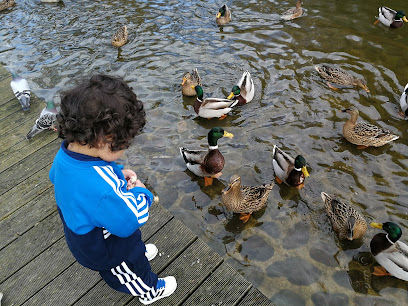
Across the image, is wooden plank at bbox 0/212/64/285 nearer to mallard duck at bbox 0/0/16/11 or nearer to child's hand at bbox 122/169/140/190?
child's hand at bbox 122/169/140/190

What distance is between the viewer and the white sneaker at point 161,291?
8.64 ft

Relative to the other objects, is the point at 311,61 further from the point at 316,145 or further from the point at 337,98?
the point at 316,145

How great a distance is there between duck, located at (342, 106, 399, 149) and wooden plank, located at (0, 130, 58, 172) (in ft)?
15.6

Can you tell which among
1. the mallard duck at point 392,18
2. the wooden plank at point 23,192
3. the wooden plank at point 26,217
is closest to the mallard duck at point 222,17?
the mallard duck at point 392,18

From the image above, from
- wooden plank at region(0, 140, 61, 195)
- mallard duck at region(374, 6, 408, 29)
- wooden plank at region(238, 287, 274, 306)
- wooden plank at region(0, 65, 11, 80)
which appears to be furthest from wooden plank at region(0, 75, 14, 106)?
mallard duck at region(374, 6, 408, 29)

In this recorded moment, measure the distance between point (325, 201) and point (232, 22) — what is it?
6.50m

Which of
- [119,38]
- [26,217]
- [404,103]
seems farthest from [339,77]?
[26,217]

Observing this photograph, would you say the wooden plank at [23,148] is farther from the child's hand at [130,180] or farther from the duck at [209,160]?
the child's hand at [130,180]

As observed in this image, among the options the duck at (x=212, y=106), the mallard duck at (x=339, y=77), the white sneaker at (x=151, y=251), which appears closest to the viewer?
the white sneaker at (x=151, y=251)

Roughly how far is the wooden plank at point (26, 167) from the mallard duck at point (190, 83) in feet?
9.45

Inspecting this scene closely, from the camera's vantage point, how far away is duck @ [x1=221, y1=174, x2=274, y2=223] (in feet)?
13.1

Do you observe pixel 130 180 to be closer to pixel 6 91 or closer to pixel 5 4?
pixel 6 91

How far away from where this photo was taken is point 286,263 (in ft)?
11.7

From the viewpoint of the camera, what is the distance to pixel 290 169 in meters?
4.46
